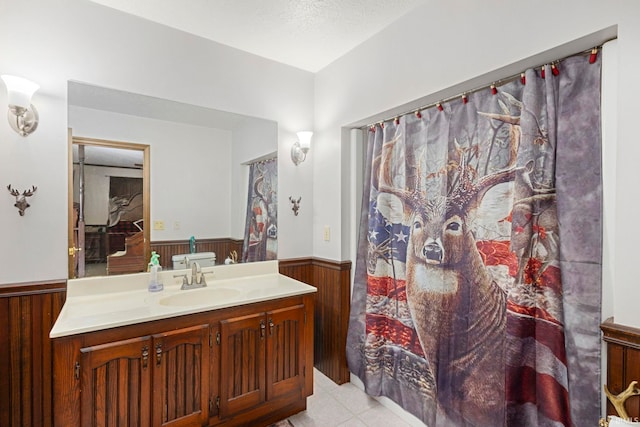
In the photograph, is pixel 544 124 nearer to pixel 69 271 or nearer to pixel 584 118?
pixel 584 118

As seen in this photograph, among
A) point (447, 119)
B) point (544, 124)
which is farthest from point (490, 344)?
point (447, 119)

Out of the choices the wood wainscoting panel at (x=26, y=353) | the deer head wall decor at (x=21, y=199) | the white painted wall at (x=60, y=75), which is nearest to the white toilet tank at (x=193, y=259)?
the white painted wall at (x=60, y=75)

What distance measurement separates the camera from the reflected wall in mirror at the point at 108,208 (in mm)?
1825

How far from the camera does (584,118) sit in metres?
1.30

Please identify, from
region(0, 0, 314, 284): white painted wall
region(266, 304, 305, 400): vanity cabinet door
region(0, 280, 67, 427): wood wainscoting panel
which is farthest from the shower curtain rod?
region(0, 280, 67, 427): wood wainscoting panel

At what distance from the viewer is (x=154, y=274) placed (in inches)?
79.0

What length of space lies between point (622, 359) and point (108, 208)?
264 cm

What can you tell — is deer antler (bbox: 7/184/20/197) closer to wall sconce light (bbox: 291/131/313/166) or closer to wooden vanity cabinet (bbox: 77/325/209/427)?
wooden vanity cabinet (bbox: 77/325/209/427)

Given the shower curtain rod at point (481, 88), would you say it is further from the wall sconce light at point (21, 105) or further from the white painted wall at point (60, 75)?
the wall sconce light at point (21, 105)

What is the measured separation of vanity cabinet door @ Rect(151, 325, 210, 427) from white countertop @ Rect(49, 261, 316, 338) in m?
0.14

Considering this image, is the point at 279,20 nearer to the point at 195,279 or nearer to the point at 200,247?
the point at 200,247

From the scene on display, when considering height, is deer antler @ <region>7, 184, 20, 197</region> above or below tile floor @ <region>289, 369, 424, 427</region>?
above

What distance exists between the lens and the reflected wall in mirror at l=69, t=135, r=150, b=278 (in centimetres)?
183

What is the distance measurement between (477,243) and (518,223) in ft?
0.88
